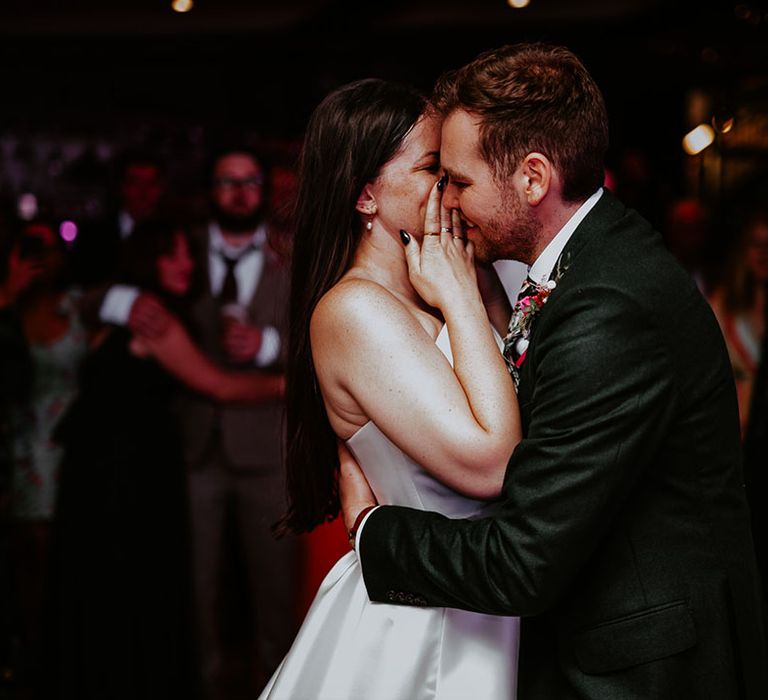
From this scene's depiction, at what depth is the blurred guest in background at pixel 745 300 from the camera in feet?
14.4

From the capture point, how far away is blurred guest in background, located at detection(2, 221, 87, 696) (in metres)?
4.25

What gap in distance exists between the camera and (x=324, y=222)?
2.22 m

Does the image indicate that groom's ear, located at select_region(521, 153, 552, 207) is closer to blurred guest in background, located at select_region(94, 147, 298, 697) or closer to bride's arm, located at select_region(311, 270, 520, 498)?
bride's arm, located at select_region(311, 270, 520, 498)

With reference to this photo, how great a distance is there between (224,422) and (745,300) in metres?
2.06

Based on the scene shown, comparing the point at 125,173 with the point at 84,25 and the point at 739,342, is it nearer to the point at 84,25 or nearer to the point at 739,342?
the point at 84,25

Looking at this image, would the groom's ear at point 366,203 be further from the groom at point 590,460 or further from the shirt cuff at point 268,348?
the shirt cuff at point 268,348

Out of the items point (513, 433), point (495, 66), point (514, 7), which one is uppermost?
point (514, 7)

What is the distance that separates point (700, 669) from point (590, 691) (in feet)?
0.56

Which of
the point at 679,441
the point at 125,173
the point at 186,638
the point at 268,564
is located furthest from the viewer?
the point at 125,173

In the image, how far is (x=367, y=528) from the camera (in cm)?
194

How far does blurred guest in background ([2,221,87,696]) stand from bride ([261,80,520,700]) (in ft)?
7.22

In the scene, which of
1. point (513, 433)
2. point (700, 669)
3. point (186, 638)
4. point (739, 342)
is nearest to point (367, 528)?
point (513, 433)

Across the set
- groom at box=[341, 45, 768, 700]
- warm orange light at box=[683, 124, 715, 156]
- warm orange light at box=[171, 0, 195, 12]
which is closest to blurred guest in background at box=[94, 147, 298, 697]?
warm orange light at box=[171, 0, 195, 12]

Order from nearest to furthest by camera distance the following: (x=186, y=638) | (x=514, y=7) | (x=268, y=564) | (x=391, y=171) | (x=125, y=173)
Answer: (x=391, y=171) < (x=186, y=638) < (x=268, y=564) < (x=125, y=173) < (x=514, y=7)
